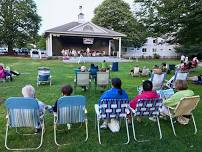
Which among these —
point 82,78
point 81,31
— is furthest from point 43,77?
point 81,31

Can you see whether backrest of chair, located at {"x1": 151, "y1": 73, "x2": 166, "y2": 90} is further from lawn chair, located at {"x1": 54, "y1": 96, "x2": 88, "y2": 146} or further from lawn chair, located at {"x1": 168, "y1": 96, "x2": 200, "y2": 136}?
lawn chair, located at {"x1": 54, "y1": 96, "x2": 88, "y2": 146}

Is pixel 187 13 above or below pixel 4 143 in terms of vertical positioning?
above

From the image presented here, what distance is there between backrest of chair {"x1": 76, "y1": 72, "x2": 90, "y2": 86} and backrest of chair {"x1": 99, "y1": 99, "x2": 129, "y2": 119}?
4.90 meters

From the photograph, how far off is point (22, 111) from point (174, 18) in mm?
10968

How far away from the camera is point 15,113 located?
16.5 ft

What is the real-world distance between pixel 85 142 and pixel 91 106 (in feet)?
9.57

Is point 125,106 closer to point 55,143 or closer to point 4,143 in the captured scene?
point 55,143

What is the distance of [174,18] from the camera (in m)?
14.0

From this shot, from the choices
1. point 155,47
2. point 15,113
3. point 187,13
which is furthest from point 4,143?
point 155,47

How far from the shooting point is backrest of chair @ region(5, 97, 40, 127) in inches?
195

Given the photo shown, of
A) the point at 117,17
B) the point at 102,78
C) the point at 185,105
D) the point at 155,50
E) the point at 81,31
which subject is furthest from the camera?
the point at 155,50

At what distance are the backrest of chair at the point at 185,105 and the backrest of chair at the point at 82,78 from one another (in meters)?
4.87

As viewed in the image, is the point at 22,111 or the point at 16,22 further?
the point at 16,22

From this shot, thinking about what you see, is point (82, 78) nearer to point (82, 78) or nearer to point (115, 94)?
point (82, 78)
